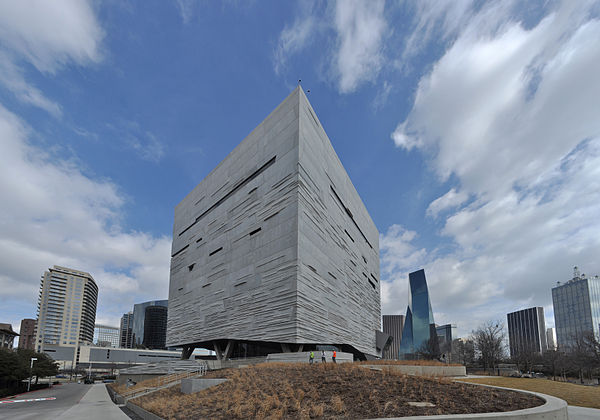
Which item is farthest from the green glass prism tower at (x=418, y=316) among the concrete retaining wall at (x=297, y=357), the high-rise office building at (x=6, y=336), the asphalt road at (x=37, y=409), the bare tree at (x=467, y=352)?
the high-rise office building at (x=6, y=336)

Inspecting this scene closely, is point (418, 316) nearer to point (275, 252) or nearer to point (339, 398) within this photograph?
point (275, 252)

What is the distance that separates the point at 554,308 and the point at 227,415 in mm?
187266

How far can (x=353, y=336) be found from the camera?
156 feet

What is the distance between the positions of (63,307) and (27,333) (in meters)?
24.5

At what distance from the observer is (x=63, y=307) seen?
595ft

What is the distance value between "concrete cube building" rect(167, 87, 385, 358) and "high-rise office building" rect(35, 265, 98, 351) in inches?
6254

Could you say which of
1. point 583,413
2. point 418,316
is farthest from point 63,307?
point 583,413

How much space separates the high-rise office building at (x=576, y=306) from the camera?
463 feet

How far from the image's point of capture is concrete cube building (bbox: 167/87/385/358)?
34500mm

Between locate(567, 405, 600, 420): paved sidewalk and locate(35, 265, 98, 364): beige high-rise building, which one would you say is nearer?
locate(567, 405, 600, 420): paved sidewalk

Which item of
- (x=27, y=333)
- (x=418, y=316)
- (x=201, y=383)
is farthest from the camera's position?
(x=27, y=333)

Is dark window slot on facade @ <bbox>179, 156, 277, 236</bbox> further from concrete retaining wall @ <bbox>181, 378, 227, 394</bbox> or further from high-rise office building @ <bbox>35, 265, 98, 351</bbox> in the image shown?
high-rise office building @ <bbox>35, 265, 98, 351</bbox>

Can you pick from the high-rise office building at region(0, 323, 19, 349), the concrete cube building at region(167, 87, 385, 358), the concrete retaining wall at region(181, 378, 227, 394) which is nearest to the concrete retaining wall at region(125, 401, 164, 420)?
the concrete retaining wall at region(181, 378, 227, 394)

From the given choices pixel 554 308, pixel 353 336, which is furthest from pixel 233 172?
pixel 554 308
